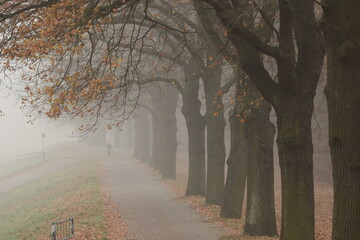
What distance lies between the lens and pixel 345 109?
6.56m

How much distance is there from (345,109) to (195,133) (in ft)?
42.3

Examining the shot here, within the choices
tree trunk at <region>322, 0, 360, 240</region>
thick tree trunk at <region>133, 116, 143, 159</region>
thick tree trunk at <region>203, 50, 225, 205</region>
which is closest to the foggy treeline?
tree trunk at <region>322, 0, 360, 240</region>

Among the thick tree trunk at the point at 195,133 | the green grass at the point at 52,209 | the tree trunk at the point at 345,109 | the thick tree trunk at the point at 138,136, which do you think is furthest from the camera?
the thick tree trunk at the point at 138,136

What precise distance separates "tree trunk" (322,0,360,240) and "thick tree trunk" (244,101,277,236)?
494cm

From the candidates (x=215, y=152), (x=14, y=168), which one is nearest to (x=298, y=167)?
(x=215, y=152)

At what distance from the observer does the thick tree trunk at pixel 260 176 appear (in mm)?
11656

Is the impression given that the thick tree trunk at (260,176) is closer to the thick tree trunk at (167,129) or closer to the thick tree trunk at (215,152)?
the thick tree trunk at (215,152)

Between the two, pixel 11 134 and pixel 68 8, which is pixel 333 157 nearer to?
pixel 68 8

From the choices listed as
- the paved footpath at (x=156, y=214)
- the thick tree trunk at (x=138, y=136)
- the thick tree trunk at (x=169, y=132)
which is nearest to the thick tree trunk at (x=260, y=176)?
the paved footpath at (x=156, y=214)

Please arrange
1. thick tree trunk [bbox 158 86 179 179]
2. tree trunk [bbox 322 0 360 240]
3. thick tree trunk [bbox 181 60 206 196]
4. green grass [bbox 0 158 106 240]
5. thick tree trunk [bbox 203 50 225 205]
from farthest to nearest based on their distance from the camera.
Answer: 1. thick tree trunk [bbox 158 86 179 179]
2. thick tree trunk [bbox 181 60 206 196]
3. thick tree trunk [bbox 203 50 225 205]
4. green grass [bbox 0 158 106 240]
5. tree trunk [bbox 322 0 360 240]

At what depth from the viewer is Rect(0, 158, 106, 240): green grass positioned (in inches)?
567

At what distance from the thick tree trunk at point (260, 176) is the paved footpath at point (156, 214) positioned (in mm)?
1201

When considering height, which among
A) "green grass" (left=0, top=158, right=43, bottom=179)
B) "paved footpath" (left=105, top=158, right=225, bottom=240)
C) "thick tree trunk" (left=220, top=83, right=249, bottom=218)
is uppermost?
"thick tree trunk" (left=220, top=83, right=249, bottom=218)

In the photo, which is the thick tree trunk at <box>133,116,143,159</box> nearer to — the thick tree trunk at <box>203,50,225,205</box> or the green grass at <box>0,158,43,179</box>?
the green grass at <box>0,158,43,179</box>
